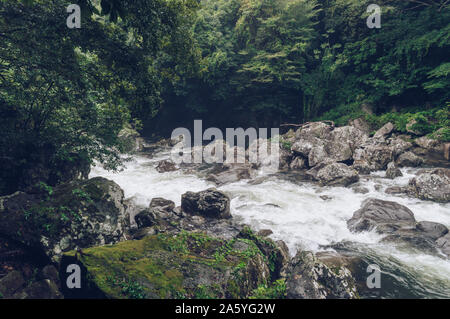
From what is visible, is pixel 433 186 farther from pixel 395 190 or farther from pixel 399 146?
pixel 399 146

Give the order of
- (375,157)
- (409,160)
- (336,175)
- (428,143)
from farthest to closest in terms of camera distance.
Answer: (428,143) < (375,157) < (409,160) < (336,175)

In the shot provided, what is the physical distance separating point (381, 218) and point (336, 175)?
15.4 feet

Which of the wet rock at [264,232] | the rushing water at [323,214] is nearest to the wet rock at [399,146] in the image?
the rushing water at [323,214]

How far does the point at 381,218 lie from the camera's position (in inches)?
336

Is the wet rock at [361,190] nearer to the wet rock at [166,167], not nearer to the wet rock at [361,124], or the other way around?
the wet rock at [361,124]

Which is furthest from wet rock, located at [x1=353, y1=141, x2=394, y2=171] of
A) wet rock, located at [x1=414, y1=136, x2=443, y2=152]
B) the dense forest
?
the dense forest

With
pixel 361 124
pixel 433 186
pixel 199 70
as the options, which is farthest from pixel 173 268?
pixel 361 124

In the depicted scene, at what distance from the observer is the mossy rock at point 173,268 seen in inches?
159

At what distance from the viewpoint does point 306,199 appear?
11.3 meters

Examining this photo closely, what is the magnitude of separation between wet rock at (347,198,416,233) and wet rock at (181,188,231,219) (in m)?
4.55

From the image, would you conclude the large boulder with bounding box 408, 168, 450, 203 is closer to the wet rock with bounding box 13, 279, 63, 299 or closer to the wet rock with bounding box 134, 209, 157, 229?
the wet rock with bounding box 134, 209, 157, 229

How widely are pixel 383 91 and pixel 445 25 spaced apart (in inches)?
205
